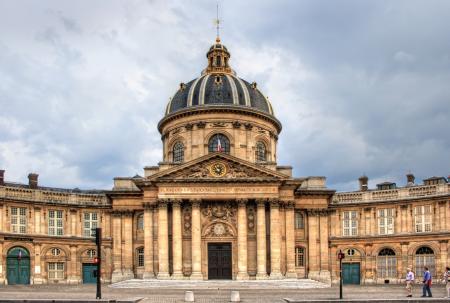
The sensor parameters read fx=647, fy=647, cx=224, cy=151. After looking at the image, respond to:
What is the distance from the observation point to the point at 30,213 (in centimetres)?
6856

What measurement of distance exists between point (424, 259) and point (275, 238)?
16.5m

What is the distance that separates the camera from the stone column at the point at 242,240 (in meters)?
63.3

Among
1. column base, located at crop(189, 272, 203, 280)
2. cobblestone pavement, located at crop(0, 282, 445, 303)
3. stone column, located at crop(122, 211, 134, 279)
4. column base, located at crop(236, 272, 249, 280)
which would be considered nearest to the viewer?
cobblestone pavement, located at crop(0, 282, 445, 303)

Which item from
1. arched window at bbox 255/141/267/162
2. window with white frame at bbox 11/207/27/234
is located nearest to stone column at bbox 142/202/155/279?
window with white frame at bbox 11/207/27/234

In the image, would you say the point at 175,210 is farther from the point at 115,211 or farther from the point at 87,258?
the point at 87,258

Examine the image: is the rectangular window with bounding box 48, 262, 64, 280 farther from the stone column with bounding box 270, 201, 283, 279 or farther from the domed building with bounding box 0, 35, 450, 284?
the stone column with bounding box 270, 201, 283, 279

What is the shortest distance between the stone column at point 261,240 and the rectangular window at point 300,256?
238 inches

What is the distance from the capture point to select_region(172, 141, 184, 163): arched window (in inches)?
2963

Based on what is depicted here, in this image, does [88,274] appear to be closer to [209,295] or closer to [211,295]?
[209,295]

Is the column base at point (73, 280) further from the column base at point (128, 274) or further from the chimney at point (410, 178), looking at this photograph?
the chimney at point (410, 178)

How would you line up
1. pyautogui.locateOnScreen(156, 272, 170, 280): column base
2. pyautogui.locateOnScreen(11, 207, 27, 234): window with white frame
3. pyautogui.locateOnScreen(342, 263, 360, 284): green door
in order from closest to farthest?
pyautogui.locateOnScreen(156, 272, 170, 280): column base < pyautogui.locateOnScreen(11, 207, 27, 234): window with white frame < pyautogui.locateOnScreen(342, 263, 360, 284): green door

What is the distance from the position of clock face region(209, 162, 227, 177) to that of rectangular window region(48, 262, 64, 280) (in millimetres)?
20054

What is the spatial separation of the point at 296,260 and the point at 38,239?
27.4 m

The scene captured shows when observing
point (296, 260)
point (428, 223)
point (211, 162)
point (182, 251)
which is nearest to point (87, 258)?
point (182, 251)
